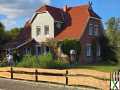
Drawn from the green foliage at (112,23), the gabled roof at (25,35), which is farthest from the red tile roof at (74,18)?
the green foliage at (112,23)

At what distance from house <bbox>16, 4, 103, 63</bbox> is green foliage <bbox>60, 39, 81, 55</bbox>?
1.24m

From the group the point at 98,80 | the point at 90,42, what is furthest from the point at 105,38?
the point at 98,80

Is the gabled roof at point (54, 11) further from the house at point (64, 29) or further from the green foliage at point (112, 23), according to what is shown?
the green foliage at point (112, 23)

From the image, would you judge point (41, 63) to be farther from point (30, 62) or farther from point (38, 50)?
point (38, 50)

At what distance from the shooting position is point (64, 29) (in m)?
52.2

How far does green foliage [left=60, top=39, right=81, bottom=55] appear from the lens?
47.3 meters

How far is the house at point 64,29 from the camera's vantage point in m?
49.9

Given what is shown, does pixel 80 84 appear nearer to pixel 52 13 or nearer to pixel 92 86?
pixel 92 86

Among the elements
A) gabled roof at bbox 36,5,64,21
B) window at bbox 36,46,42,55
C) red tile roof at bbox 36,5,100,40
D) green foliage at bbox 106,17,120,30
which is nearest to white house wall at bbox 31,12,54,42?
gabled roof at bbox 36,5,64,21

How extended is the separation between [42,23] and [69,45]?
6746mm

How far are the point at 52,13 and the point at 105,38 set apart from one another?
26.4 feet

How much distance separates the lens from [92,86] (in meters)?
19.2

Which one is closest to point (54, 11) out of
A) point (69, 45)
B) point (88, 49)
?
point (88, 49)

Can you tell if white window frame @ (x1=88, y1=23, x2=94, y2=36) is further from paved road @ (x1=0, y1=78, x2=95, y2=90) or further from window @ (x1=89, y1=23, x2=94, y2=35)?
paved road @ (x1=0, y1=78, x2=95, y2=90)
